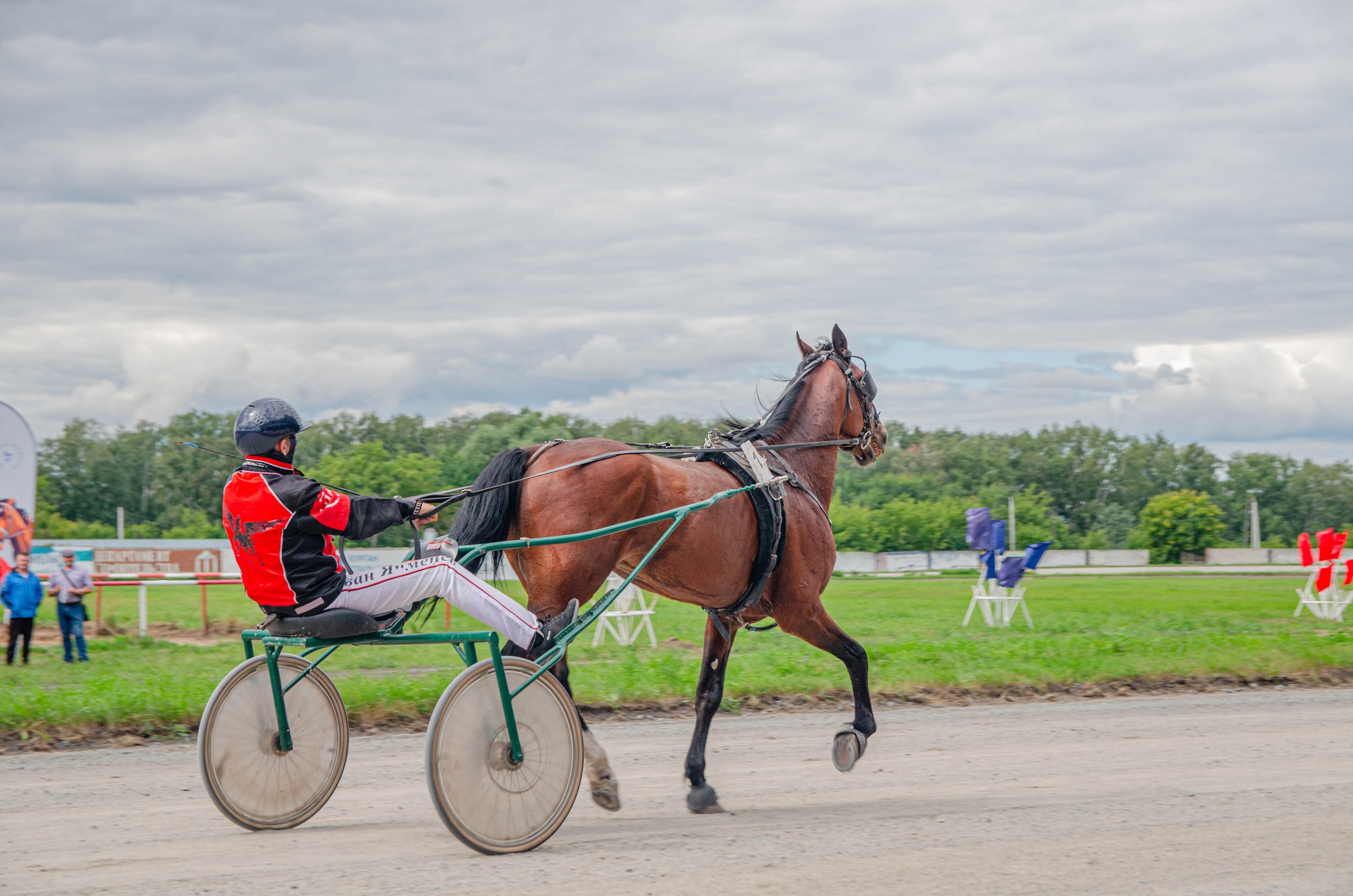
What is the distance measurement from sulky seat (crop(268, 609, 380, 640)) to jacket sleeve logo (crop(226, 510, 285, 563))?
0.91 ft

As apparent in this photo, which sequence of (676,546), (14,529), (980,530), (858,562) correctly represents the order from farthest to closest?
1. (858,562)
2. (980,530)
3. (14,529)
4. (676,546)

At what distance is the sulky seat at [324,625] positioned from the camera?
4309 mm

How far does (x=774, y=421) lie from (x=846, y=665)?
58.3 inches

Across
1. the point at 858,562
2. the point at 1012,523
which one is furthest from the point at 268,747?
the point at 1012,523

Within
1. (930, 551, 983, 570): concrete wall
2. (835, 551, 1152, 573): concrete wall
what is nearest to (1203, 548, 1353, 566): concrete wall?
(835, 551, 1152, 573): concrete wall

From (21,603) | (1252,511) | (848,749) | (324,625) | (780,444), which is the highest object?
(780,444)

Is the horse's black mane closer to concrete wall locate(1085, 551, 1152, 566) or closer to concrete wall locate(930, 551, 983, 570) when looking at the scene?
concrete wall locate(930, 551, 983, 570)

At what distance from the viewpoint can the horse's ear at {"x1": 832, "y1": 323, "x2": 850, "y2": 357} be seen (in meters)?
6.80

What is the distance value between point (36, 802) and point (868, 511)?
48807 mm

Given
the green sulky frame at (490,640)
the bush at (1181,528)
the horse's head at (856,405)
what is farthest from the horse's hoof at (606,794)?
the bush at (1181,528)

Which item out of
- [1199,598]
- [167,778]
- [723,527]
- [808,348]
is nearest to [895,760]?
[723,527]

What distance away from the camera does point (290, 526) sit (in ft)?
13.8

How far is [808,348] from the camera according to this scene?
7.06 metres

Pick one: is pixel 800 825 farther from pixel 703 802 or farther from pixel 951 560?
Result: pixel 951 560
